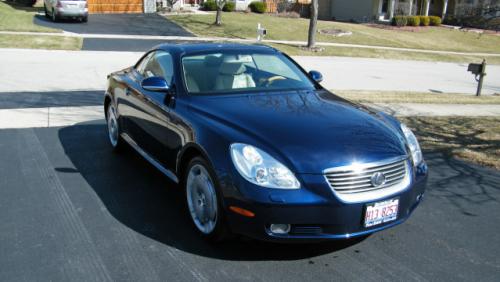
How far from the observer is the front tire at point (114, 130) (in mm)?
5938

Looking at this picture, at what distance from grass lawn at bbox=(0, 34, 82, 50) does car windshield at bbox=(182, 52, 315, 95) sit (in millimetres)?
14165

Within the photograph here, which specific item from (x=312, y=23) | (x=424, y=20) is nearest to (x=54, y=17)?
(x=312, y=23)

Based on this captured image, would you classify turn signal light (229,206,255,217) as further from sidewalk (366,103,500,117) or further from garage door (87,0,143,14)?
garage door (87,0,143,14)

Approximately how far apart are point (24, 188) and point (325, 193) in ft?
10.5

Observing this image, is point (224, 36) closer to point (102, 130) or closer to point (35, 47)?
point (35, 47)

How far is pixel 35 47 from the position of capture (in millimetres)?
17109

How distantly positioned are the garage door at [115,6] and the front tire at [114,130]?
2931cm

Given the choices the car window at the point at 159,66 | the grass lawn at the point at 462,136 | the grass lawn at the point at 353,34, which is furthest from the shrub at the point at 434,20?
the car window at the point at 159,66

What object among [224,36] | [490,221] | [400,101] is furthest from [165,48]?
[224,36]

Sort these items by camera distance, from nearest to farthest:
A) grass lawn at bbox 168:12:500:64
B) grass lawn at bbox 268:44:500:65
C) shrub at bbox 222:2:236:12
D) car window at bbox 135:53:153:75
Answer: car window at bbox 135:53:153:75
grass lawn at bbox 268:44:500:65
grass lawn at bbox 168:12:500:64
shrub at bbox 222:2:236:12

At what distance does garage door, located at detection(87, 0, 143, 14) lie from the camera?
109ft

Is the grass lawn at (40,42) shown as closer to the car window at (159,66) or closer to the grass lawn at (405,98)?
the grass lawn at (405,98)

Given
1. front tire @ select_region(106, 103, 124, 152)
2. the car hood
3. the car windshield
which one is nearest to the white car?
front tire @ select_region(106, 103, 124, 152)

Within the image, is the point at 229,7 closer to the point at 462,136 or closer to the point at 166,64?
the point at 462,136
